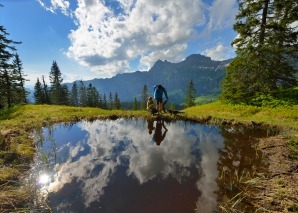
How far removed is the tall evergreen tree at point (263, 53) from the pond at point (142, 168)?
39.5 ft

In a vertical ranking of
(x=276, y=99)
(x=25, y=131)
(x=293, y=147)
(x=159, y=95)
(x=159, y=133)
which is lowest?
(x=293, y=147)

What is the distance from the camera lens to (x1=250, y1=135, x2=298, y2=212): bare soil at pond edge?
605 centimetres

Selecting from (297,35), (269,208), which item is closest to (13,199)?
(269,208)

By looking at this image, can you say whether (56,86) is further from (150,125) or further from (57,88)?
(150,125)

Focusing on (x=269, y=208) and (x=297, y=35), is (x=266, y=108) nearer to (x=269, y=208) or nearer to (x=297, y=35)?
(x=297, y=35)

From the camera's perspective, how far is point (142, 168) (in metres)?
8.80

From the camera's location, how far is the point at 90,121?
18.7 meters

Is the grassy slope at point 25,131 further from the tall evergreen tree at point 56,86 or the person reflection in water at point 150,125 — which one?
the tall evergreen tree at point 56,86

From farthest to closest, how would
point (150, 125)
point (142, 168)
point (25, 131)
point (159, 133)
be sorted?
point (150, 125)
point (159, 133)
point (25, 131)
point (142, 168)

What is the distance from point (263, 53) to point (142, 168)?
72.5 ft

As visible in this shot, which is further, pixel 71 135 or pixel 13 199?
pixel 71 135

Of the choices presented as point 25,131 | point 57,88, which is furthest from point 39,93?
point 25,131

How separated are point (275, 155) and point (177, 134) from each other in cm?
576

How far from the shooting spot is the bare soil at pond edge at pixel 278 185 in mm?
6055
